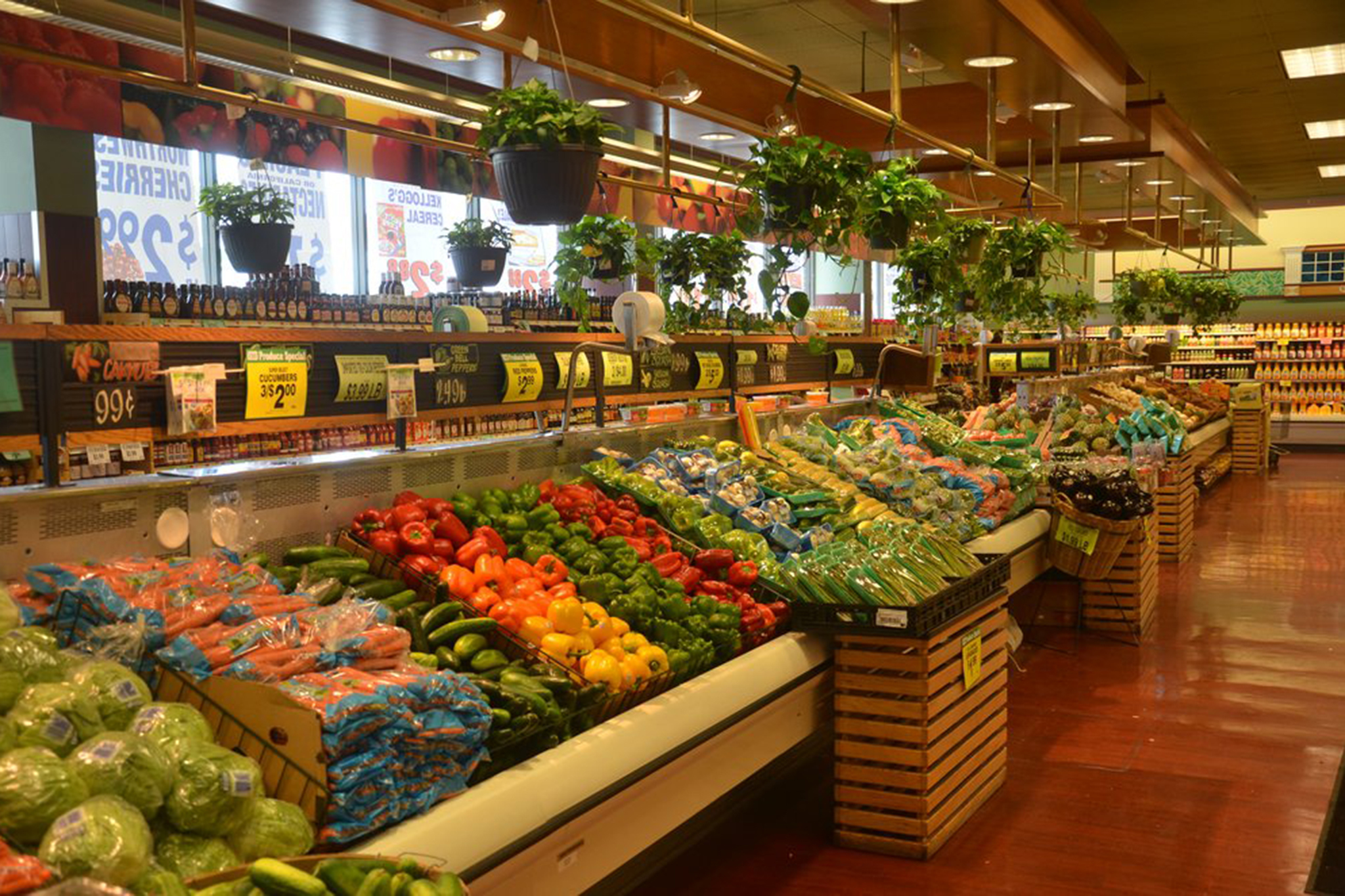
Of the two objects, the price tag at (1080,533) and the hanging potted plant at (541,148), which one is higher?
the hanging potted plant at (541,148)

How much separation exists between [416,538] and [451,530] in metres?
0.17

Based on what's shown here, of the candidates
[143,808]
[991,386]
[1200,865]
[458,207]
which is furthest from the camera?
[991,386]

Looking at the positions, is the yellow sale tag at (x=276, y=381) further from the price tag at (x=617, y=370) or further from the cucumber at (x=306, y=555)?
the price tag at (x=617, y=370)

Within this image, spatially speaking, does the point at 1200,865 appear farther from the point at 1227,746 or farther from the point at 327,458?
the point at 327,458

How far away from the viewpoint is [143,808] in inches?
74.3

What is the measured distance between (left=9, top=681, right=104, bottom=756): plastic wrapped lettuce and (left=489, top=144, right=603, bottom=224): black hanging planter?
2.30 m

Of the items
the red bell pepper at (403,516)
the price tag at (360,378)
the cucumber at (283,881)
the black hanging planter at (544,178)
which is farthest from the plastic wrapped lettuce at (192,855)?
the price tag at (360,378)

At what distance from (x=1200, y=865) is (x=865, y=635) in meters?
1.27

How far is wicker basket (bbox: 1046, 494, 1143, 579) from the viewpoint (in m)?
6.65

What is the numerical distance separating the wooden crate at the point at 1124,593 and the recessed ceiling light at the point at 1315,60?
590cm

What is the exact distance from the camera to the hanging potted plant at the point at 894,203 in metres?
5.91

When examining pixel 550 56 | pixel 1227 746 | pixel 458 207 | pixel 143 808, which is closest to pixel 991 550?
pixel 1227 746

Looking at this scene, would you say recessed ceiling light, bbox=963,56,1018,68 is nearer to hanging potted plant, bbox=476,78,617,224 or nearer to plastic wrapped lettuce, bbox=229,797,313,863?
hanging potted plant, bbox=476,78,617,224

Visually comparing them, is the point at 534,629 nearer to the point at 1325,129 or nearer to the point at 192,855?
the point at 192,855
